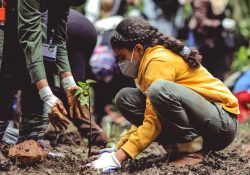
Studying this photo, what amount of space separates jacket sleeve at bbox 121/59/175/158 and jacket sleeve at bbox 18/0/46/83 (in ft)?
2.07

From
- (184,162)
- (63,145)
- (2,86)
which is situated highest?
(2,86)

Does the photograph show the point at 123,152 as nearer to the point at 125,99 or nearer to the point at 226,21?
the point at 125,99

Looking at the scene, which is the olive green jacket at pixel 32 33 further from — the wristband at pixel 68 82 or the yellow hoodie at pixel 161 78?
the yellow hoodie at pixel 161 78

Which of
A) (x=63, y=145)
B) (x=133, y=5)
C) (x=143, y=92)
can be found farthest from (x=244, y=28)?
(x=143, y=92)

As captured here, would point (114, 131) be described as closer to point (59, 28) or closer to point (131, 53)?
point (59, 28)

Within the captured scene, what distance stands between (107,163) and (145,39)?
2.66ft

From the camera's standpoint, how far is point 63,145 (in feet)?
16.3

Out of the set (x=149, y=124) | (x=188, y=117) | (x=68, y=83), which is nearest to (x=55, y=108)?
(x=68, y=83)

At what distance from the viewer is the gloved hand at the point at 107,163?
347 centimetres

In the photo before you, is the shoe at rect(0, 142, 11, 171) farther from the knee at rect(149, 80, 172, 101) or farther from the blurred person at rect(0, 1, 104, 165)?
the knee at rect(149, 80, 172, 101)

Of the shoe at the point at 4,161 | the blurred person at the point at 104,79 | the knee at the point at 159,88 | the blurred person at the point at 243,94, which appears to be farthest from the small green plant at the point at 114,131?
the knee at the point at 159,88

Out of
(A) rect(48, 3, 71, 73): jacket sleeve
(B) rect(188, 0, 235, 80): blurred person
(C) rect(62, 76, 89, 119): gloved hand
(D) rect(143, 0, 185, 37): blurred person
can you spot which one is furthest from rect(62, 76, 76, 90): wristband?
(D) rect(143, 0, 185, 37): blurred person

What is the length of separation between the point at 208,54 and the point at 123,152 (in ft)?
12.1

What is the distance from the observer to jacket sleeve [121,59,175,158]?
11.5 feet
